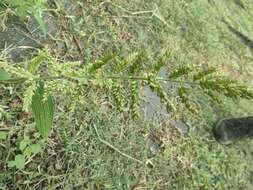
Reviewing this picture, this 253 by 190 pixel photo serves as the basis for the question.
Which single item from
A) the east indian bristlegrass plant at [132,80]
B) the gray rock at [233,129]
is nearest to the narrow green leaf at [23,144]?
the east indian bristlegrass plant at [132,80]

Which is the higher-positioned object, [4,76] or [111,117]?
[4,76]

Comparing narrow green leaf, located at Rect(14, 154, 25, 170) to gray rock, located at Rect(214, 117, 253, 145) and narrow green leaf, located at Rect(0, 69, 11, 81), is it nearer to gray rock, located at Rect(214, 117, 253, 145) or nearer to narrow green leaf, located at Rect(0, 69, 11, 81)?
narrow green leaf, located at Rect(0, 69, 11, 81)

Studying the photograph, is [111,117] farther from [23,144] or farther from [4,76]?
[4,76]

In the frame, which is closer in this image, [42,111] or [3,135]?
[42,111]

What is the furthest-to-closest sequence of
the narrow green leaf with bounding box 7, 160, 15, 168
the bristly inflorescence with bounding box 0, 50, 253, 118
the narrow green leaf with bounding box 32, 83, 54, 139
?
1. the narrow green leaf with bounding box 7, 160, 15, 168
2. the narrow green leaf with bounding box 32, 83, 54, 139
3. the bristly inflorescence with bounding box 0, 50, 253, 118

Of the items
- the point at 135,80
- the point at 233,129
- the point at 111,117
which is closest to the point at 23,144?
the point at 111,117

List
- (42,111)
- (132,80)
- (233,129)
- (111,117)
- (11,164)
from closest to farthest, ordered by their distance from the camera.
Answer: (132,80) → (42,111) → (11,164) → (111,117) → (233,129)

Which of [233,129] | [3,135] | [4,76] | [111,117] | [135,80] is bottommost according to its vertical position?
[233,129]

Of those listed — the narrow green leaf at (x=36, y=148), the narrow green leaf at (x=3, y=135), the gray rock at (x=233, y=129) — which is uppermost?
the narrow green leaf at (x=3, y=135)

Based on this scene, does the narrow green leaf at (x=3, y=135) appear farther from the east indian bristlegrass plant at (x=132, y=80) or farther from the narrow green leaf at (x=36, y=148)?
the east indian bristlegrass plant at (x=132, y=80)

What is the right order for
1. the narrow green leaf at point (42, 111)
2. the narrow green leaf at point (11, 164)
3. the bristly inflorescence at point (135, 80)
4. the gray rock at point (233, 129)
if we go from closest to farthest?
the bristly inflorescence at point (135, 80), the narrow green leaf at point (42, 111), the narrow green leaf at point (11, 164), the gray rock at point (233, 129)

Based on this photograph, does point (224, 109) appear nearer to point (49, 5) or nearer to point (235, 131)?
point (235, 131)

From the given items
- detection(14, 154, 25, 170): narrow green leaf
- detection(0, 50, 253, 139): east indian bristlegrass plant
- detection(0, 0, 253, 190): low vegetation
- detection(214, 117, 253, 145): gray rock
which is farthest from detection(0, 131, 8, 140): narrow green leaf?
detection(214, 117, 253, 145): gray rock

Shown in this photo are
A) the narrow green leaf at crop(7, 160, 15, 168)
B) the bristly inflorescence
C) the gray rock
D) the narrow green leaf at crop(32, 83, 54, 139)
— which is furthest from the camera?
the gray rock
